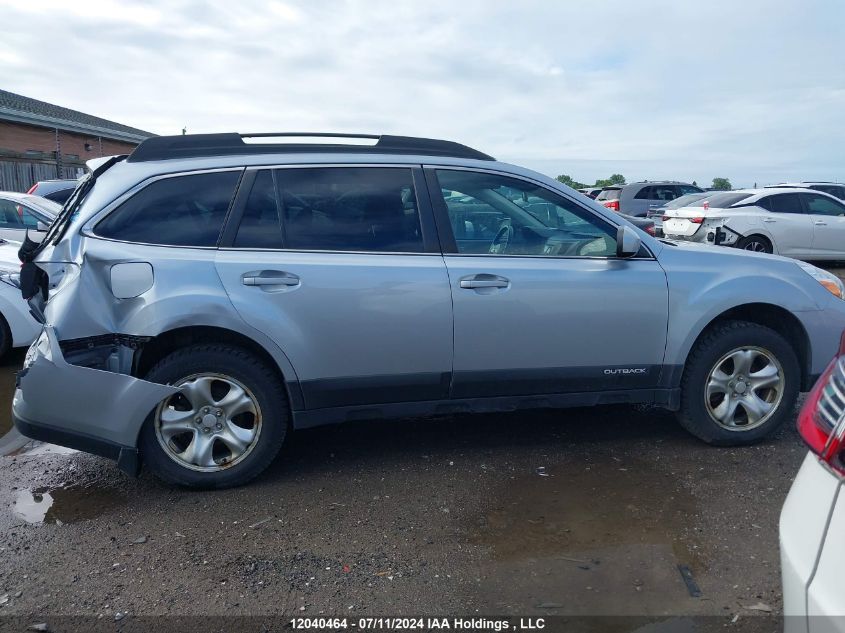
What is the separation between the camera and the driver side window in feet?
13.6

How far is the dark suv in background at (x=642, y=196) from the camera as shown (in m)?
19.0

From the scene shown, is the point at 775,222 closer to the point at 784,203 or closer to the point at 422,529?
the point at 784,203

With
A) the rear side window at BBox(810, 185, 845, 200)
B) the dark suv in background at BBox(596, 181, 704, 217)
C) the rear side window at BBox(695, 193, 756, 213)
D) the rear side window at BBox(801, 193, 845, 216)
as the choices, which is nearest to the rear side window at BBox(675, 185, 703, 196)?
the dark suv in background at BBox(596, 181, 704, 217)

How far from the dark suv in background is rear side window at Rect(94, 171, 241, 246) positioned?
16.2m

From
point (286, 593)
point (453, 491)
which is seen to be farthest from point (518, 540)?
point (286, 593)

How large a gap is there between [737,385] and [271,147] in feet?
10.1

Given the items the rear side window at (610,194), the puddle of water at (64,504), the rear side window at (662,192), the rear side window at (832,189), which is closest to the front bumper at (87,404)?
the puddle of water at (64,504)

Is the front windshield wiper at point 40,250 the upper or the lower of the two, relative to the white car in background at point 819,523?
upper

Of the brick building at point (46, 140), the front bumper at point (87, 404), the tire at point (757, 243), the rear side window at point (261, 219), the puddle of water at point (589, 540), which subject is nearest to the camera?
the puddle of water at point (589, 540)

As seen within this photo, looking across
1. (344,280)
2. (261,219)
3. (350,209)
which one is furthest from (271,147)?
(344,280)

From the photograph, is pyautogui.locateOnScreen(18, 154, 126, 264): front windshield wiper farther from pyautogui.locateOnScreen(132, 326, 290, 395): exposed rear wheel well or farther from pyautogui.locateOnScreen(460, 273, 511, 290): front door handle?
pyautogui.locateOnScreen(460, 273, 511, 290): front door handle

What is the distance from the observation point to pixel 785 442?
4.44 m

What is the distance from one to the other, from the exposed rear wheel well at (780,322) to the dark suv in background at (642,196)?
14.8 meters

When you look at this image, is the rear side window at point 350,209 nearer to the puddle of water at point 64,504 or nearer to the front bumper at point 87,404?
the front bumper at point 87,404
